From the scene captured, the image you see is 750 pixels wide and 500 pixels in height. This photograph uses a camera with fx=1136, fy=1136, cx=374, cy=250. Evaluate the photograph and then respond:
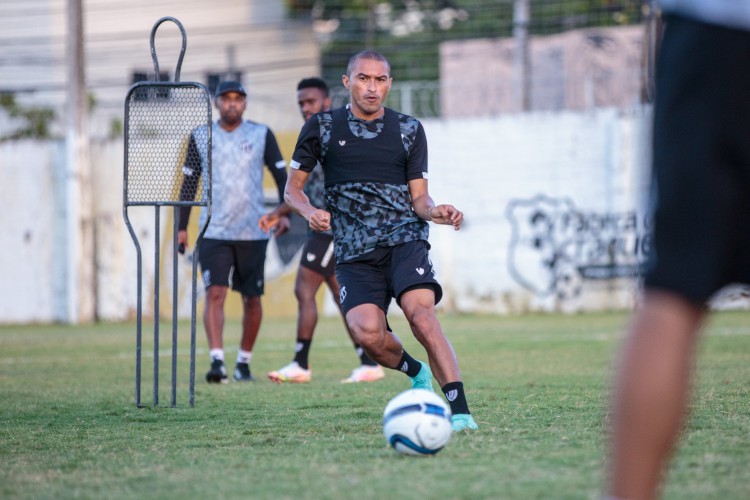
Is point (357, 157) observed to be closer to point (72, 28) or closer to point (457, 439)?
point (457, 439)

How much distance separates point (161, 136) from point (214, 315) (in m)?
2.09

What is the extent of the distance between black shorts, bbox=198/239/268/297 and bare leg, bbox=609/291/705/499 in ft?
22.8

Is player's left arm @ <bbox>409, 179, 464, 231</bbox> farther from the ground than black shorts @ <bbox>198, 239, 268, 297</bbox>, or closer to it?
farther from the ground

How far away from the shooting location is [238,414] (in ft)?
22.3

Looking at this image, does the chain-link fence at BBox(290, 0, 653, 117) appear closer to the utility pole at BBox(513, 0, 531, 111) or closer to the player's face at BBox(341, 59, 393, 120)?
the utility pole at BBox(513, 0, 531, 111)

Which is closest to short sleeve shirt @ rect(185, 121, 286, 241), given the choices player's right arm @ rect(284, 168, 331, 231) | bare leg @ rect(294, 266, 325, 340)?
bare leg @ rect(294, 266, 325, 340)

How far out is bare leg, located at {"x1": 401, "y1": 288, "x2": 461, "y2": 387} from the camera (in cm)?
589

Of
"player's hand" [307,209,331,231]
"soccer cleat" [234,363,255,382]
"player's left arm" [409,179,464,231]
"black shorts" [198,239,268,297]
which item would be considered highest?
"player's left arm" [409,179,464,231]

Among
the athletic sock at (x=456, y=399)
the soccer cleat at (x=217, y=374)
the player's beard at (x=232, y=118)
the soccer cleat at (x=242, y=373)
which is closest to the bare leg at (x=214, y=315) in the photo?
the soccer cleat at (x=217, y=374)

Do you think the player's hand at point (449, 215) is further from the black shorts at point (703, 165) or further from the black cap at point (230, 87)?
the black cap at point (230, 87)

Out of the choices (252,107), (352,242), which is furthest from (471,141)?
(352,242)

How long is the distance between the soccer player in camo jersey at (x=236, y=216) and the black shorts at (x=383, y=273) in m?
3.24

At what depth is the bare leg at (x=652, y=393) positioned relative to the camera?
282 cm

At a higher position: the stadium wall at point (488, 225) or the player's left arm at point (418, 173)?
the player's left arm at point (418, 173)
